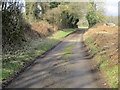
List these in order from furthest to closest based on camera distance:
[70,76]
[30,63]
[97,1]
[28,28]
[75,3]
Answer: [97,1] → [75,3] → [28,28] → [30,63] → [70,76]

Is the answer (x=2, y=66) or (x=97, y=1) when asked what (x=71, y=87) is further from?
(x=97, y=1)

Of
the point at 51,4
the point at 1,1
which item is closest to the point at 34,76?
the point at 1,1

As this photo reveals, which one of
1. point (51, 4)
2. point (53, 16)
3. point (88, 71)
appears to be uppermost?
point (51, 4)

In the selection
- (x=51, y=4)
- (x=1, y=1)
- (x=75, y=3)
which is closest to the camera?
(x=1, y=1)

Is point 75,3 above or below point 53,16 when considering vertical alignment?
above

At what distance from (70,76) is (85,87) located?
1.73 m

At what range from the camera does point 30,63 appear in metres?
12.3

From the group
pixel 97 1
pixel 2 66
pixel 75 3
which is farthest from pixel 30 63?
pixel 97 1

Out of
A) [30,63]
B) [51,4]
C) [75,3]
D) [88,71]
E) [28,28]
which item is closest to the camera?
[88,71]

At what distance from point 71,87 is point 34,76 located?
97.9 inches

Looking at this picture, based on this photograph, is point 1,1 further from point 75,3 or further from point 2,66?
point 75,3

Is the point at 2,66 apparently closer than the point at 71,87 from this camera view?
No

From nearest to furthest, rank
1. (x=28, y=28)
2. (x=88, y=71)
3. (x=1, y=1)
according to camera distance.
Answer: (x=88, y=71) → (x=1, y=1) → (x=28, y=28)

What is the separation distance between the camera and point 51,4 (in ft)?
148
